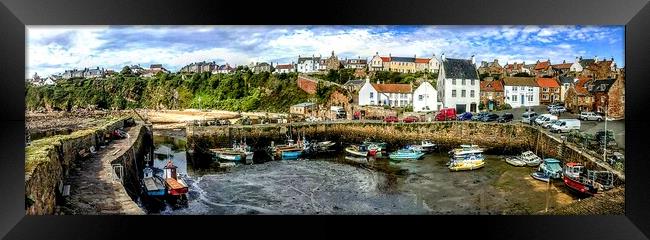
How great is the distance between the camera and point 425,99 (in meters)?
5.85

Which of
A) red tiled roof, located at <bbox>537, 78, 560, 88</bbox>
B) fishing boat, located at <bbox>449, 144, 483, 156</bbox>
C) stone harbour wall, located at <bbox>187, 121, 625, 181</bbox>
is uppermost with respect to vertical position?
red tiled roof, located at <bbox>537, 78, 560, 88</bbox>

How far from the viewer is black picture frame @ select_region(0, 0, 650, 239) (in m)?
5.42

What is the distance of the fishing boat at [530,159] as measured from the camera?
5.77 meters

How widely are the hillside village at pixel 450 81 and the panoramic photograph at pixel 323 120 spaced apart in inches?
0.5

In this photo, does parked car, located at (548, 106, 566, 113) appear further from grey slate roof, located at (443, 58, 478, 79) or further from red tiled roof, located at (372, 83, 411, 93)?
red tiled roof, located at (372, 83, 411, 93)

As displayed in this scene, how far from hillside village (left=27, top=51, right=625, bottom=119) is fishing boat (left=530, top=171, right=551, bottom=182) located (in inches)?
25.7

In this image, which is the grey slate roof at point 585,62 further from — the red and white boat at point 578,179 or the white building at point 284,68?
the white building at point 284,68

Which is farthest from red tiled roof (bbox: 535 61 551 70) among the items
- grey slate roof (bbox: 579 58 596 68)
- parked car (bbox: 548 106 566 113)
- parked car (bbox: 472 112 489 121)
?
parked car (bbox: 472 112 489 121)

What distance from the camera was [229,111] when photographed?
5930mm

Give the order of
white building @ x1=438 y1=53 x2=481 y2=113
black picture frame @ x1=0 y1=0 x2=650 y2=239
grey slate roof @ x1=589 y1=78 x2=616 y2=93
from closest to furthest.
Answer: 1. black picture frame @ x1=0 y1=0 x2=650 y2=239
2. grey slate roof @ x1=589 y1=78 x2=616 y2=93
3. white building @ x1=438 y1=53 x2=481 y2=113

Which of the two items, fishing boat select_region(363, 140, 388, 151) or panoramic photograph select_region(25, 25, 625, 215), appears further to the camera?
fishing boat select_region(363, 140, 388, 151)
